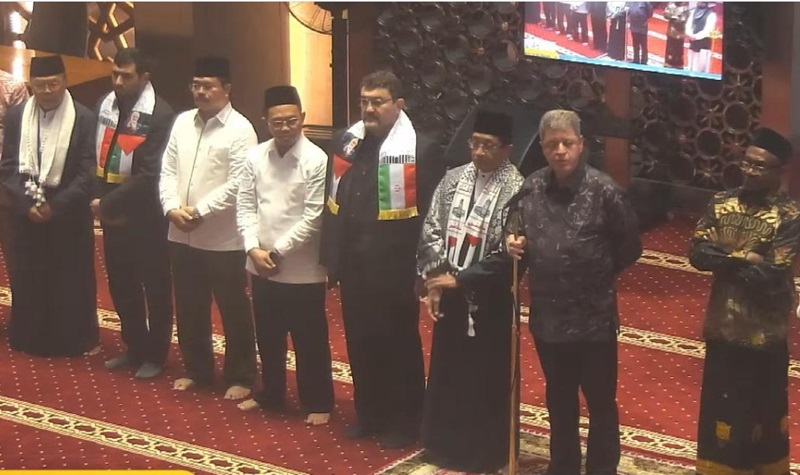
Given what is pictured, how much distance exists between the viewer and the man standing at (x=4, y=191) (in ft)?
24.0

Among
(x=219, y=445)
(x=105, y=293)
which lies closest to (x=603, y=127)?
(x=105, y=293)

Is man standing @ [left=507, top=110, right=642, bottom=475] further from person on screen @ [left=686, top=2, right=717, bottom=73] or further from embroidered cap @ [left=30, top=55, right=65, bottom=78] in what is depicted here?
person on screen @ [left=686, top=2, right=717, bottom=73]

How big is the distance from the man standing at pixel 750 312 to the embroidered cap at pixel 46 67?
3.23 metres

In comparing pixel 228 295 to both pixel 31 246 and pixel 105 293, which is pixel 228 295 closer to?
pixel 31 246

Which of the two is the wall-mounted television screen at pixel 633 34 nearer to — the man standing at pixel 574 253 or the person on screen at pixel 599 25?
the person on screen at pixel 599 25

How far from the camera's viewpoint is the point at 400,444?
6062 mm

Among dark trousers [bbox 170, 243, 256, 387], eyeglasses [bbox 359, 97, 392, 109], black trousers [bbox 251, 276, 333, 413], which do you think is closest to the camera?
eyeglasses [bbox 359, 97, 392, 109]

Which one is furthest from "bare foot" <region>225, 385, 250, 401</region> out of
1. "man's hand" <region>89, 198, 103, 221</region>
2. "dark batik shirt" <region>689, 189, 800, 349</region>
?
"dark batik shirt" <region>689, 189, 800, 349</region>

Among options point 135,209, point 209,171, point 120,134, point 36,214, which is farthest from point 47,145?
point 209,171

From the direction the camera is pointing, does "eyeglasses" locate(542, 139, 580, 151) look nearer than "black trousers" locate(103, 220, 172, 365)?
Yes

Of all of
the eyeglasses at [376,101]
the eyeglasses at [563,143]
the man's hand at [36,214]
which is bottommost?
the man's hand at [36,214]

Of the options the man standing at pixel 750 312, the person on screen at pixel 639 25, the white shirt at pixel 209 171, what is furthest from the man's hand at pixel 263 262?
the person on screen at pixel 639 25

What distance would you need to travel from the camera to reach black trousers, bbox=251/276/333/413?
629cm

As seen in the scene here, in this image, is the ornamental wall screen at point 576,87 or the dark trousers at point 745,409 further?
the ornamental wall screen at point 576,87
